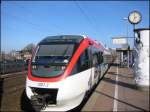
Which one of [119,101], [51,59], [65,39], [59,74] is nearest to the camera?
[59,74]

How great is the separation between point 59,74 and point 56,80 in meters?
0.28

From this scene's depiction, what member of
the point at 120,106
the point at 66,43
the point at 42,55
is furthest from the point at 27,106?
the point at 120,106

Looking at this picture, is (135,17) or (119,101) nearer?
(119,101)

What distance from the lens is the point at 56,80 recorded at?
10.4 meters

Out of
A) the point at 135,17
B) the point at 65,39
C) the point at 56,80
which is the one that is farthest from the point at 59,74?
the point at 135,17

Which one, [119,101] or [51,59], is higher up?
[51,59]

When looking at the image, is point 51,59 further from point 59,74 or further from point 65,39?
point 65,39

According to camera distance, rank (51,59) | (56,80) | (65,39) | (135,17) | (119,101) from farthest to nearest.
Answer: (135,17), (65,39), (51,59), (119,101), (56,80)

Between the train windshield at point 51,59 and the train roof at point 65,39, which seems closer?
the train windshield at point 51,59

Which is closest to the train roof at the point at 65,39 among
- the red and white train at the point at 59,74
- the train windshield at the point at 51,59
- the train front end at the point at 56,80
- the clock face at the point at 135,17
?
the red and white train at the point at 59,74

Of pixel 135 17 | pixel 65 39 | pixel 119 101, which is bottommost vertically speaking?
pixel 119 101

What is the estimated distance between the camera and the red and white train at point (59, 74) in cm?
1031

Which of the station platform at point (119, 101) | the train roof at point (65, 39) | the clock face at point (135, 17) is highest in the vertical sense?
the clock face at point (135, 17)

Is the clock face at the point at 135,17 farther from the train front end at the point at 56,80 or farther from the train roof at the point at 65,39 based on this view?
the train front end at the point at 56,80
